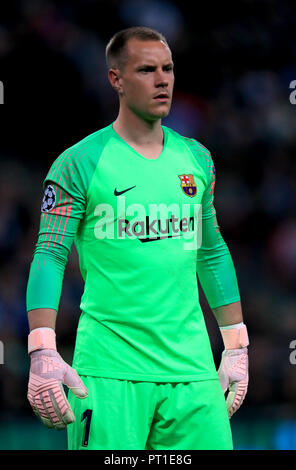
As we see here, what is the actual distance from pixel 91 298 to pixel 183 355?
0.45 m

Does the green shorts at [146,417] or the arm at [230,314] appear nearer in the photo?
the green shorts at [146,417]

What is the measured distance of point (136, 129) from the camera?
396 cm

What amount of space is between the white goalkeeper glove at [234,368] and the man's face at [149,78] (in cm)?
104

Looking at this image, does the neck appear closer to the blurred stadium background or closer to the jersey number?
the jersey number

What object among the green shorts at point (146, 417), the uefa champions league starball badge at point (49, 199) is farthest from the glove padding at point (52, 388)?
the uefa champions league starball badge at point (49, 199)

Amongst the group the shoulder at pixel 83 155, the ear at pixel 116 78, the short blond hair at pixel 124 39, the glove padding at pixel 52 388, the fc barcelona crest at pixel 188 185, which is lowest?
the glove padding at pixel 52 388

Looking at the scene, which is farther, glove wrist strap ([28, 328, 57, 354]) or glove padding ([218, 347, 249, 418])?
glove padding ([218, 347, 249, 418])

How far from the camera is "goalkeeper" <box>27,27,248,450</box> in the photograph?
3.64m

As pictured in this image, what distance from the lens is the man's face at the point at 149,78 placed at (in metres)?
3.86

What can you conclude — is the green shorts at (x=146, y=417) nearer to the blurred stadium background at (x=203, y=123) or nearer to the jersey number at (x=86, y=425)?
the jersey number at (x=86, y=425)

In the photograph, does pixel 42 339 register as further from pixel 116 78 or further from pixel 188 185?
pixel 116 78

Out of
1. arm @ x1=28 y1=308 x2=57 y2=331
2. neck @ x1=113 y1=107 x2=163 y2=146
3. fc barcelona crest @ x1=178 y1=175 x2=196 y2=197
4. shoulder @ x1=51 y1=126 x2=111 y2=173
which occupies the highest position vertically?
neck @ x1=113 y1=107 x2=163 y2=146

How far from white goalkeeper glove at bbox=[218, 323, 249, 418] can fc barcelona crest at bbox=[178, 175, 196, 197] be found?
664 millimetres

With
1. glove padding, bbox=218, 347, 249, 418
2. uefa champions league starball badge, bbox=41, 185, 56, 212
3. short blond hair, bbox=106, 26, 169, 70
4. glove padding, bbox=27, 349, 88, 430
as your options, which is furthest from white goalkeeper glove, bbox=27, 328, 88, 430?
short blond hair, bbox=106, 26, 169, 70
